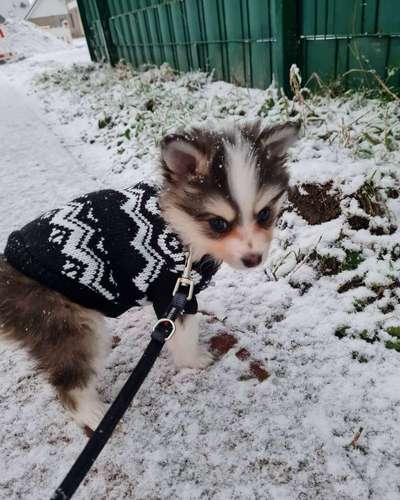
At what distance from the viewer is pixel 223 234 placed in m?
1.85

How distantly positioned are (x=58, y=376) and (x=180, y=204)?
108 cm

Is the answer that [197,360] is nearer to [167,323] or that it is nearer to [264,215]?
[167,323]

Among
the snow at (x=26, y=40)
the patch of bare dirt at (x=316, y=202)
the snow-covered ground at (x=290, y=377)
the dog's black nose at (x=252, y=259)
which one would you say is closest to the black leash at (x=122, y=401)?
the dog's black nose at (x=252, y=259)

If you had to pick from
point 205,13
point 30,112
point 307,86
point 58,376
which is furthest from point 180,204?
point 30,112

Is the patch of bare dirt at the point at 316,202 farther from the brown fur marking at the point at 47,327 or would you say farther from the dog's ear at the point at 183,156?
the brown fur marking at the point at 47,327

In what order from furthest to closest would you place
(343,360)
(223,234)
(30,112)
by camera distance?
1. (30,112)
2. (343,360)
3. (223,234)

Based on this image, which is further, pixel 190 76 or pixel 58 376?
pixel 190 76

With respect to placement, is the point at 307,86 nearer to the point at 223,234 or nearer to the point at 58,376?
the point at 223,234

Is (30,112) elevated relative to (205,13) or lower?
lower

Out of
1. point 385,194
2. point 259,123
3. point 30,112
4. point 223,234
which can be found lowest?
point 30,112

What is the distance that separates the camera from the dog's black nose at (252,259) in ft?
5.79

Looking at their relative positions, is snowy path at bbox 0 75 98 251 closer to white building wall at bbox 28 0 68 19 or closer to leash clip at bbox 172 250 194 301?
leash clip at bbox 172 250 194 301

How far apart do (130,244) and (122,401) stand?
851 millimetres

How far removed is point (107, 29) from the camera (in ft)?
34.8
